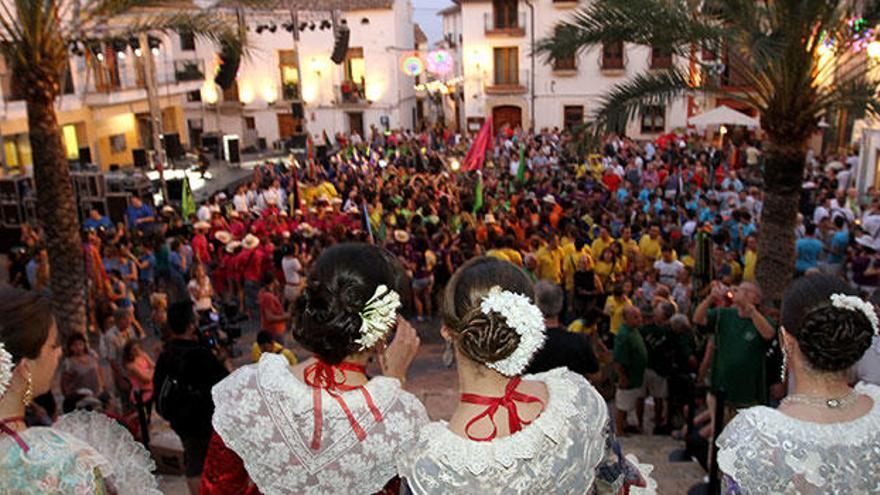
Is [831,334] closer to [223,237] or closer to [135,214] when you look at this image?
[223,237]

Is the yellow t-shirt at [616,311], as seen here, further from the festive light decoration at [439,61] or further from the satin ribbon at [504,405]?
the festive light decoration at [439,61]

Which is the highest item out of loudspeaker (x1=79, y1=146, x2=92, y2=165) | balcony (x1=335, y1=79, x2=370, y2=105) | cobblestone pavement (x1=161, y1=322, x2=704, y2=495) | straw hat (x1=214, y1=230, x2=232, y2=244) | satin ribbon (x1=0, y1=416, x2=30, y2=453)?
balcony (x1=335, y1=79, x2=370, y2=105)

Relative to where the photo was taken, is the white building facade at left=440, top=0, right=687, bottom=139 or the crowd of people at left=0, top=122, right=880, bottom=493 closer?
the crowd of people at left=0, top=122, right=880, bottom=493

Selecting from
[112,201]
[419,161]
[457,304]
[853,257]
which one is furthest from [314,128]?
[457,304]

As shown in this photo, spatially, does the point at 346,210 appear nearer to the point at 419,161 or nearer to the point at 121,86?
the point at 419,161

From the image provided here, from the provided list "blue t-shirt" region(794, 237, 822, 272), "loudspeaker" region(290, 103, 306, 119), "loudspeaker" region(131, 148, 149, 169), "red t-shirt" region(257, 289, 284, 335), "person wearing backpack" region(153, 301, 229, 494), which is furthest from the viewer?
"loudspeaker" region(131, 148, 149, 169)

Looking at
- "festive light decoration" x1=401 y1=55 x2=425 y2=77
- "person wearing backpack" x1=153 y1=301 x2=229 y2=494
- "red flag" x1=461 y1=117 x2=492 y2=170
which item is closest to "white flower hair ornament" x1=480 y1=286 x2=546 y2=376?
"person wearing backpack" x1=153 y1=301 x2=229 y2=494

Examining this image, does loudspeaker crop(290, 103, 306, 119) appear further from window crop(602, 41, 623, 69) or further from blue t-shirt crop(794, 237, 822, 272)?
blue t-shirt crop(794, 237, 822, 272)

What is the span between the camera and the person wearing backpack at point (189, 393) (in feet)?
14.1

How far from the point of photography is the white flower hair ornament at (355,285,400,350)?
2.52 m

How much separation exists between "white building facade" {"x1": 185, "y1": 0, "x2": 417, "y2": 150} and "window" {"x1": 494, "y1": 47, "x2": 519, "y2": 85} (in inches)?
200

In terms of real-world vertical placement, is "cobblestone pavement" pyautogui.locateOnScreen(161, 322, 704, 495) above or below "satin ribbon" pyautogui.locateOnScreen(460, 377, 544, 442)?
below

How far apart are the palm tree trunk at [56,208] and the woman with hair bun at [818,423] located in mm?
7438

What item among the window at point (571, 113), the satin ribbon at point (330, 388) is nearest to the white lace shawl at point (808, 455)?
the satin ribbon at point (330, 388)
